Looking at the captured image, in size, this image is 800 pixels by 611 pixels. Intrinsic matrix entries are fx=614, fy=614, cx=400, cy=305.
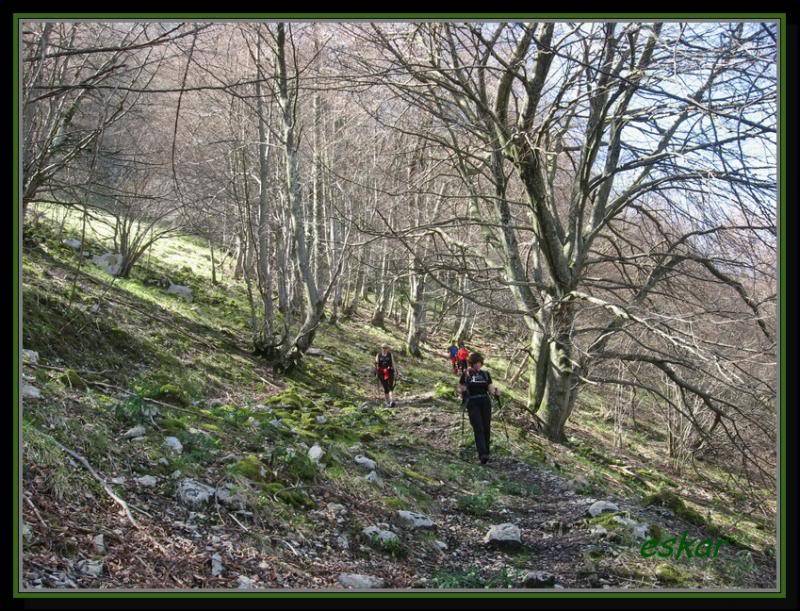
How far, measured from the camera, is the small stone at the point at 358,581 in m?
3.43

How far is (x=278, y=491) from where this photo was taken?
4.68 m

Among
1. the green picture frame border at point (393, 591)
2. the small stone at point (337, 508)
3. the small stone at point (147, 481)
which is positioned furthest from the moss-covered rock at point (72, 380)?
the green picture frame border at point (393, 591)

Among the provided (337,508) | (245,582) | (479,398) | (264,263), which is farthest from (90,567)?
(264,263)

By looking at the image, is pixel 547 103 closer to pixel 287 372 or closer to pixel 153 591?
pixel 287 372

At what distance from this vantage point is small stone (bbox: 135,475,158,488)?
13.4 ft

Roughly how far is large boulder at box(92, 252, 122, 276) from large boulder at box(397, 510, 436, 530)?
40.4 feet

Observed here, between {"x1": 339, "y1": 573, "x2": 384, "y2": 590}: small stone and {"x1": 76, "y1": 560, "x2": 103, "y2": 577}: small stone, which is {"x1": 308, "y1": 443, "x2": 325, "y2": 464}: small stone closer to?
{"x1": 339, "y1": 573, "x2": 384, "y2": 590}: small stone

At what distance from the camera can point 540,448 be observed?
30.2 ft

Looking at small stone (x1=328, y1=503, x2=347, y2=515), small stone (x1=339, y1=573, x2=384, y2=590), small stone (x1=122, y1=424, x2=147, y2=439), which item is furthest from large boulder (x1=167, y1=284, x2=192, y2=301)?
small stone (x1=339, y1=573, x2=384, y2=590)

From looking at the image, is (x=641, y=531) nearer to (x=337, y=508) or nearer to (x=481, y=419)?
(x=337, y=508)

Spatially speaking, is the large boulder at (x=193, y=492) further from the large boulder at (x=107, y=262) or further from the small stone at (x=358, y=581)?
the large boulder at (x=107, y=262)

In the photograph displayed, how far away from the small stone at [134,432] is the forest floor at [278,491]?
0.05 feet

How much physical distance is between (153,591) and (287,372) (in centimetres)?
959
